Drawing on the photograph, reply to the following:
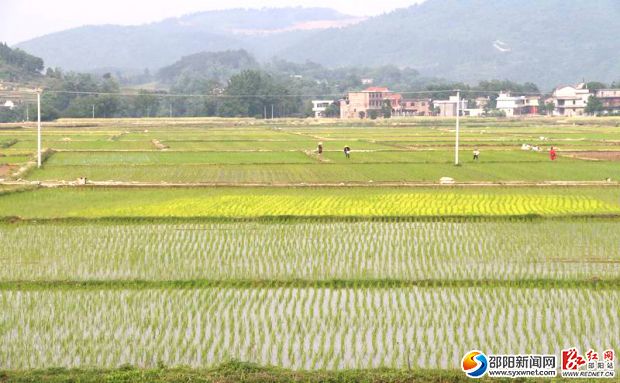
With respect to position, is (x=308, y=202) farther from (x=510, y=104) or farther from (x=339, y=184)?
(x=510, y=104)

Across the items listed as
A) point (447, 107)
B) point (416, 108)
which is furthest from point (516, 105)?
point (416, 108)

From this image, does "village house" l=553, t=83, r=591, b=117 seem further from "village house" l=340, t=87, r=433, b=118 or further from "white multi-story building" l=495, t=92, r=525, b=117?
"village house" l=340, t=87, r=433, b=118

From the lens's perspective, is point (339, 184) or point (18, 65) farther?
point (18, 65)

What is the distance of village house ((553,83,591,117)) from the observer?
303ft

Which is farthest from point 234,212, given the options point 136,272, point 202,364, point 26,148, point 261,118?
point 261,118

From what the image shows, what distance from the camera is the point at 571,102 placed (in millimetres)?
93500

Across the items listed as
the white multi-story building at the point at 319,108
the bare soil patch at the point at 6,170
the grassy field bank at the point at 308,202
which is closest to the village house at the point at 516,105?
the white multi-story building at the point at 319,108

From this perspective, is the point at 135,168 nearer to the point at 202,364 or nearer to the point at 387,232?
the point at 387,232

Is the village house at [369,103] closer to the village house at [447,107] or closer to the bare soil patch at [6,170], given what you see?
the village house at [447,107]

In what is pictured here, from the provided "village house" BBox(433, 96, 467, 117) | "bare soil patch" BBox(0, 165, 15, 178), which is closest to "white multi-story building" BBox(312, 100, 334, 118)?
"village house" BBox(433, 96, 467, 117)

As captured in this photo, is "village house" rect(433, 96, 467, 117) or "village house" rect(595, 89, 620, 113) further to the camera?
"village house" rect(433, 96, 467, 117)

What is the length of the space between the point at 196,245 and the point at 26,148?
23314mm

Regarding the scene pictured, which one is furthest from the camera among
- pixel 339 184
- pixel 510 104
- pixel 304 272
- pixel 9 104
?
pixel 510 104

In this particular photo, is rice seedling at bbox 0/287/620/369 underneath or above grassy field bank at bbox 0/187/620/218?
underneath
